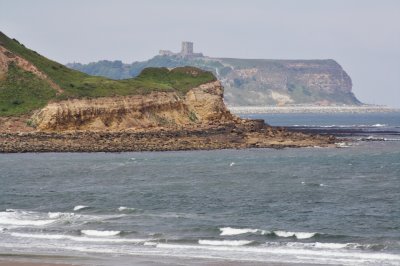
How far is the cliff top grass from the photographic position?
113 metres

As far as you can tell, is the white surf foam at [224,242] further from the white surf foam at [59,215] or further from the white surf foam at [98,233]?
the white surf foam at [59,215]

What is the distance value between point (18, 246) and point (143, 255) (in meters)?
6.15

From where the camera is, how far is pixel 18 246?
133 ft

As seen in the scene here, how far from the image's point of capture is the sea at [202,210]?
3834cm

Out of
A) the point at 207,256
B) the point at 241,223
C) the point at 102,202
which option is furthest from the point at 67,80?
the point at 207,256

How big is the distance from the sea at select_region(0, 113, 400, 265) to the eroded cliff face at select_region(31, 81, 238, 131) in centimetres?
2057

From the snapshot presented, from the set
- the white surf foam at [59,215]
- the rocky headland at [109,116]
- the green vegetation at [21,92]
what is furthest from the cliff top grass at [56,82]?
the white surf foam at [59,215]

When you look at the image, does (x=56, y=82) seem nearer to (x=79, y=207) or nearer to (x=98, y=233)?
(x=79, y=207)

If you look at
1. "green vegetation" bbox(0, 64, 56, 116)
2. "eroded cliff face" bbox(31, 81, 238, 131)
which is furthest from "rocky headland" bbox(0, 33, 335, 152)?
"green vegetation" bbox(0, 64, 56, 116)

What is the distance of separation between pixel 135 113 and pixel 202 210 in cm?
6312

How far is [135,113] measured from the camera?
114 metres

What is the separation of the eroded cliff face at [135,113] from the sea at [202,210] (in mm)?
20567

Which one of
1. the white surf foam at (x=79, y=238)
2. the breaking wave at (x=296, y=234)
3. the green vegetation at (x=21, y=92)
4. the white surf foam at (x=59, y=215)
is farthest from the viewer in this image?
the green vegetation at (x=21, y=92)

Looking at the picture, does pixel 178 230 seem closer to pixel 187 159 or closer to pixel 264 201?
pixel 264 201
